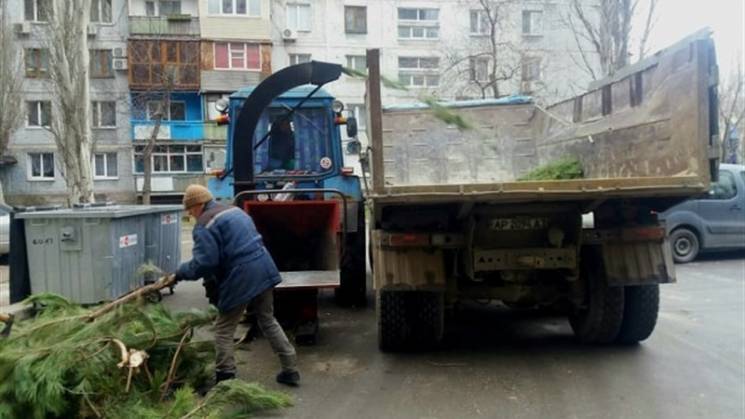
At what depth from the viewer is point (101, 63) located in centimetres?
3347

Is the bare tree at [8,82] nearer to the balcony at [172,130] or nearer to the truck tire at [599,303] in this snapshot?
the balcony at [172,130]

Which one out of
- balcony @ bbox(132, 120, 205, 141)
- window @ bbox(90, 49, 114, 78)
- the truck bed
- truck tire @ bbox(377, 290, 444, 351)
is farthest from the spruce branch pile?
window @ bbox(90, 49, 114, 78)

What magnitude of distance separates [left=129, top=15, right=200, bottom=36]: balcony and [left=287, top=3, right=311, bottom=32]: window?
4878mm

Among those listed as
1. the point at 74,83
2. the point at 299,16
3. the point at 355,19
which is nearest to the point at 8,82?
the point at 74,83

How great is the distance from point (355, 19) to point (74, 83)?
1844 cm

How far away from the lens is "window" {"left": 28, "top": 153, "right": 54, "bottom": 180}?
112 feet

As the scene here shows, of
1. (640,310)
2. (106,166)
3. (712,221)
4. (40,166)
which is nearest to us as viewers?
(640,310)

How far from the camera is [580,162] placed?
6418 millimetres

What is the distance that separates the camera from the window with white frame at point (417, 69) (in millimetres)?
31263

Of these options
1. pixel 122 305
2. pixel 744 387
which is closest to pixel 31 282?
pixel 122 305

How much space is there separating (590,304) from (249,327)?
3.33m

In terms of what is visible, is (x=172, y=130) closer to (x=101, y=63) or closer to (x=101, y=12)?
(x=101, y=63)

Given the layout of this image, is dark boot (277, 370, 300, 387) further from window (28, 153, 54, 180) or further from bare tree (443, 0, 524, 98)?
window (28, 153, 54, 180)

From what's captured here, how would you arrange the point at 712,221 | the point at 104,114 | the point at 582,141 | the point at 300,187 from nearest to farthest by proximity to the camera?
the point at 582,141
the point at 300,187
the point at 712,221
the point at 104,114
